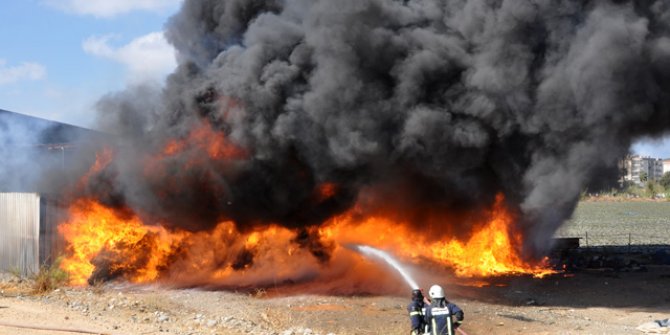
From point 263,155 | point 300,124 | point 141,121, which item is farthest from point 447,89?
point 141,121

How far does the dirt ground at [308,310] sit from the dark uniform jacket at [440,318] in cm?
385

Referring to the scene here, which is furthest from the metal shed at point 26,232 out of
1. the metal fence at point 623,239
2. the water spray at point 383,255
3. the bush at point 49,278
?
the metal fence at point 623,239

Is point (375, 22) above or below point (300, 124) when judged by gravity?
above

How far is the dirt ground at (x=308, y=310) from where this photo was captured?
12.9 m

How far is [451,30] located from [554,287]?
8188mm

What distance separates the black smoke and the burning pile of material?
1.8 inches

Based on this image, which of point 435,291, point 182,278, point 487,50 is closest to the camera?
point 435,291

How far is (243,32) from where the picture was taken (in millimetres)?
20641

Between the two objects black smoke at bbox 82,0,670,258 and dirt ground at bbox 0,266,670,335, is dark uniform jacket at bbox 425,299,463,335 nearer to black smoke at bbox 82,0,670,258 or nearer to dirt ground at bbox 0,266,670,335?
dirt ground at bbox 0,266,670,335

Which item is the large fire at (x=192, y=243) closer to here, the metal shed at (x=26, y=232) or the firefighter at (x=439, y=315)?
the metal shed at (x=26, y=232)

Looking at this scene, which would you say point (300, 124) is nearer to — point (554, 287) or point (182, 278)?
point (182, 278)

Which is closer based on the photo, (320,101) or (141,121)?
(320,101)

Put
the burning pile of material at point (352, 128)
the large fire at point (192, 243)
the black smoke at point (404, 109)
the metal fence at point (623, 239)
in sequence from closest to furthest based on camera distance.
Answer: the black smoke at point (404, 109)
the burning pile of material at point (352, 128)
the large fire at point (192, 243)
the metal fence at point (623, 239)

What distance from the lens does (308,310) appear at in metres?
14.4
